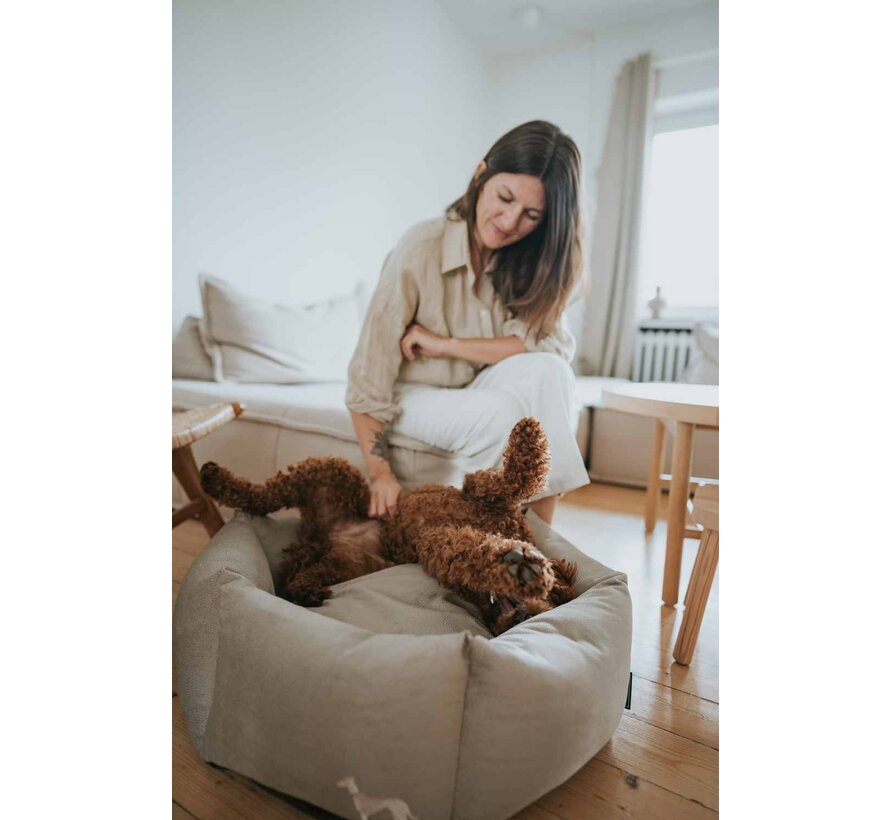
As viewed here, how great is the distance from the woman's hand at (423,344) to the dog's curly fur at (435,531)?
0.77 ft

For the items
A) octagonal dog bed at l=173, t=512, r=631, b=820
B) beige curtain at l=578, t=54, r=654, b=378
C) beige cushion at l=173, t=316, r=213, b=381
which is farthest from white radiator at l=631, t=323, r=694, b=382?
beige cushion at l=173, t=316, r=213, b=381

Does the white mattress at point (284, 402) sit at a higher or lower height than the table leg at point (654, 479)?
higher

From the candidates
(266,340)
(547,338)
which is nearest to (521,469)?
(547,338)

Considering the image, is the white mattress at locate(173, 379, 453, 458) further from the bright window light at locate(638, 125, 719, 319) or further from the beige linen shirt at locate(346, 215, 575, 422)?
the bright window light at locate(638, 125, 719, 319)

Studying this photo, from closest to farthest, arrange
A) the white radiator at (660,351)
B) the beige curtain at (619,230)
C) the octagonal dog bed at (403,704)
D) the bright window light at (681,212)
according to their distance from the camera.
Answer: the octagonal dog bed at (403,704) → the bright window light at (681,212) → the beige curtain at (619,230) → the white radiator at (660,351)

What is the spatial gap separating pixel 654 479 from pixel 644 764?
0.76 meters

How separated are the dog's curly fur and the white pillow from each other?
84 cm

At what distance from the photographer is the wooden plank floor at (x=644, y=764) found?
679mm

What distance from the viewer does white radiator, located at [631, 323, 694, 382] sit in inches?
65.0

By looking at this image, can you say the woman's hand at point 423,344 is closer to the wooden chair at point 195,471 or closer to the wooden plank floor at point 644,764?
the wooden chair at point 195,471

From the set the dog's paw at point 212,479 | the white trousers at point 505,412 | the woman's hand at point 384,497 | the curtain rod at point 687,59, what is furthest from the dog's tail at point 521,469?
the curtain rod at point 687,59

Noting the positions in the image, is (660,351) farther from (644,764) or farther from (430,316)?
(644,764)
